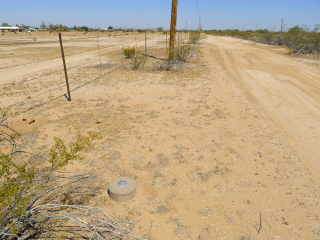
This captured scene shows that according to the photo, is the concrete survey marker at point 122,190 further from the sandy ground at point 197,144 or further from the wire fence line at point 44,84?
the wire fence line at point 44,84

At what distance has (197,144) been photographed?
432cm

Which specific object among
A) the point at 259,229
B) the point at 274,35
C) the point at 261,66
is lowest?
the point at 259,229

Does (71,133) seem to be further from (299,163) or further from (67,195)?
(299,163)

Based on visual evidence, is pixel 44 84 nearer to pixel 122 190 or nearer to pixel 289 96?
pixel 122 190

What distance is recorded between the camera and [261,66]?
38.8ft

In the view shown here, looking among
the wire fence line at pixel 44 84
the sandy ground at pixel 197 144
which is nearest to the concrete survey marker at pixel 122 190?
the sandy ground at pixel 197 144

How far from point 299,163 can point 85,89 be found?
6904mm

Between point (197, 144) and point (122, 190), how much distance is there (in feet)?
6.54

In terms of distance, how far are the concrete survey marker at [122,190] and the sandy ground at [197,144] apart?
3.9 inches

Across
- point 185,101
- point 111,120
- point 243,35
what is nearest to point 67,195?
point 111,120

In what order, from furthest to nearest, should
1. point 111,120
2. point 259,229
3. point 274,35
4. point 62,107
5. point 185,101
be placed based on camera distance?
point 274,35
point 185,101
point 62,107
point 111,120
point 259,229

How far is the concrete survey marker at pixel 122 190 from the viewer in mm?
2888

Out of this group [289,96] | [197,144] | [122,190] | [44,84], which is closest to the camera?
[122,190]

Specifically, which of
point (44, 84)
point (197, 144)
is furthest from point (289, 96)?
point (44, 84)
